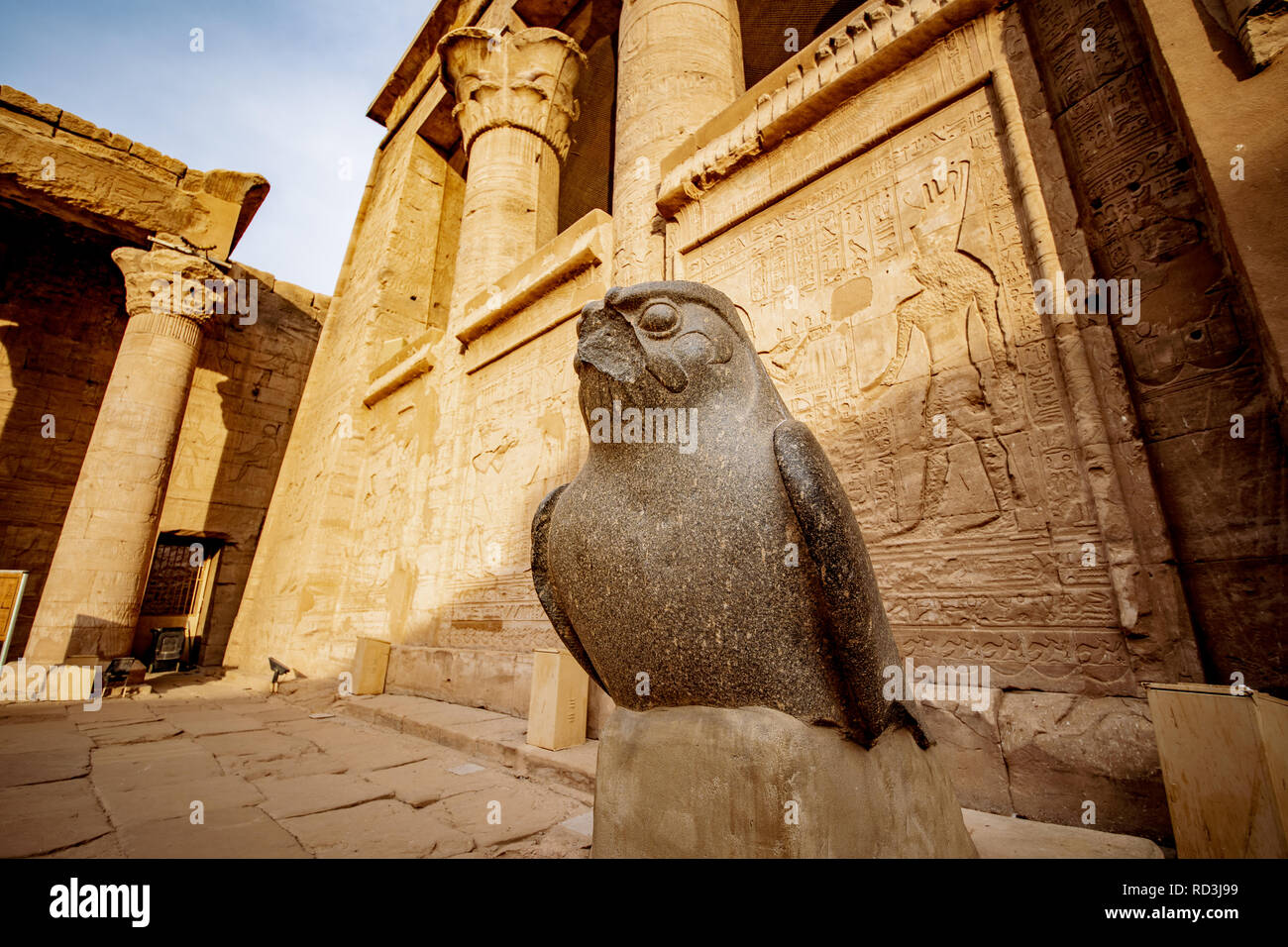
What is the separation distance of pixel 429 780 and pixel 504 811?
2.34 ft

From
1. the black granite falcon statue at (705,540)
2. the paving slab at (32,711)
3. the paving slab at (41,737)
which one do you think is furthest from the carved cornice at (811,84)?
the paving slab at (32,711)

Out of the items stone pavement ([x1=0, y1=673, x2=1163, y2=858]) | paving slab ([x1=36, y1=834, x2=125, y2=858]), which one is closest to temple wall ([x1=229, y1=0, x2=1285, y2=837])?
stone pavement ([x1=0, y1=673, x2=1163, y2=858])

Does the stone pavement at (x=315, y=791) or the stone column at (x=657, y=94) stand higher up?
the stone column at (x=657, y=94)

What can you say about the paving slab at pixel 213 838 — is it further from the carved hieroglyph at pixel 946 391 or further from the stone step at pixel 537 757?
the carved hieroglyph at pixel 946 391

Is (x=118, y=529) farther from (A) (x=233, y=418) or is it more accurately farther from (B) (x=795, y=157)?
(B) (x=795, y=157)

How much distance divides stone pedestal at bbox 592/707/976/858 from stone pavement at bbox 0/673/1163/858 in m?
0.76

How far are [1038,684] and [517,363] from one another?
507 cm

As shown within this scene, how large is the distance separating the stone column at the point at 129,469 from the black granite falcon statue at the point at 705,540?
839 centimetres

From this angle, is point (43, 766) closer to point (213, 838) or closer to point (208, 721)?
point (208, 721)

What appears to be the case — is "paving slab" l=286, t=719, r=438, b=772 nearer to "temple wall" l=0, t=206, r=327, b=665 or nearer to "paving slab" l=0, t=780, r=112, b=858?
"paving slab" l=0, t=780, r=112, b=858

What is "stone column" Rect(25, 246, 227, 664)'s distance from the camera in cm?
642

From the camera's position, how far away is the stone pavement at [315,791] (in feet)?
→ 6.41

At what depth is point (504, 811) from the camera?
7.97ft

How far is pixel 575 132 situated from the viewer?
1162 cm
